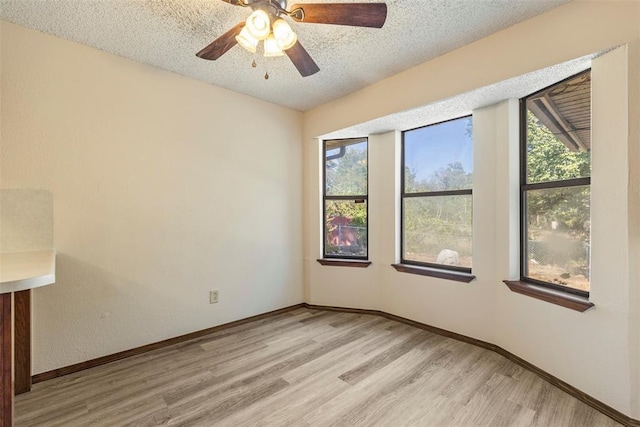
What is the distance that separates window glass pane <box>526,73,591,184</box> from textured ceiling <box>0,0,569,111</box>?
63cm

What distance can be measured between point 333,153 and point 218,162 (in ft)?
5.00

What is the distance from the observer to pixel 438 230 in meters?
3.08

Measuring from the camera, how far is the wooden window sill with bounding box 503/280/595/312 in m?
1.88

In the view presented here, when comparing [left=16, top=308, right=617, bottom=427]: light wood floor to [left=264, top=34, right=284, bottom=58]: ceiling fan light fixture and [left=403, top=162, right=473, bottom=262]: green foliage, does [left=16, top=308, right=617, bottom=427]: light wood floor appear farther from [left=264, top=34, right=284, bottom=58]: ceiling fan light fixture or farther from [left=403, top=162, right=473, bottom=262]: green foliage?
[left=264, top=34, right=284, bottom=58]: ceiling fan light fixture

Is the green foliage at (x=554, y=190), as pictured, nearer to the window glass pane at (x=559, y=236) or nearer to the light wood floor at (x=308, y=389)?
the window glass pane at (x=559, y=236)

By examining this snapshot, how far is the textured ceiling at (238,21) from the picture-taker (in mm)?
1866

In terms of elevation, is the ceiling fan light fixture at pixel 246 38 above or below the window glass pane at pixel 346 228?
above

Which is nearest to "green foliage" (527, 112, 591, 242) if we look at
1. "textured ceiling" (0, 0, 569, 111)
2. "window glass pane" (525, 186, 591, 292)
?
"window glass pane" (525, 186, 591, 292)

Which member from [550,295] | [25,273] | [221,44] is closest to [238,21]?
[221,44]

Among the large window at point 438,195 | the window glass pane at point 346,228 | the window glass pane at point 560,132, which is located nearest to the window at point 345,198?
the window glass pane at point 346,228

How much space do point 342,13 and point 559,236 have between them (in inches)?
87.9

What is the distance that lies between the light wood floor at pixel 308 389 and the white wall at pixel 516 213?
0.27 metres

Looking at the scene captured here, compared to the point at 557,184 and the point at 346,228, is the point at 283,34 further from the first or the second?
the point at 346,228

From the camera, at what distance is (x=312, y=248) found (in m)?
3.74
